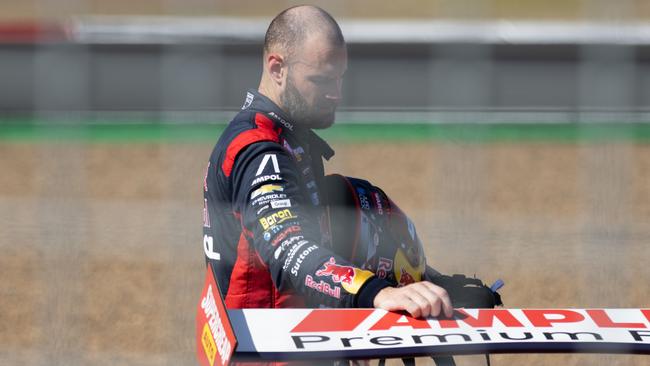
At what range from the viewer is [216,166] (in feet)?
6.16

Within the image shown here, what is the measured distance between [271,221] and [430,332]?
38cm

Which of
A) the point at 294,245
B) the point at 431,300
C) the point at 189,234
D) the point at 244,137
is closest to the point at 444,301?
the point at 431,300

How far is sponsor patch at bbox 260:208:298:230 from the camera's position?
64.7 inches

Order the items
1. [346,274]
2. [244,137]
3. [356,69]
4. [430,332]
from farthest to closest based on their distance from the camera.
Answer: [356,69], [244,137], [346,274], [430,332]

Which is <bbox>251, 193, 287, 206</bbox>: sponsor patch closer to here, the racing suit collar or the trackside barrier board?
the racing suit collar

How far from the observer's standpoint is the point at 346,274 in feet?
5.03

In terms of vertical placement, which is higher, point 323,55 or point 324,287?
point 323,55

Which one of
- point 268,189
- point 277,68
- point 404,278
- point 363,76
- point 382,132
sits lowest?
point 382,132

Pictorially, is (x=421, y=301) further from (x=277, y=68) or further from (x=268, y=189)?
(x=277, y=68)

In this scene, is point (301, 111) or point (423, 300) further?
point (301, 111)

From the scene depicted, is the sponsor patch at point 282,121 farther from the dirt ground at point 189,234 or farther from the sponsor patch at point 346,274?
the sponsor patch at point 346,274

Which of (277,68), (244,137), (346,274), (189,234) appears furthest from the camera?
(189,234)

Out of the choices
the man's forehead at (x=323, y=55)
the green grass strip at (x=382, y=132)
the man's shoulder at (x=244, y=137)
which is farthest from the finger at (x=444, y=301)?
the green grass strip at (x=382, y=132)

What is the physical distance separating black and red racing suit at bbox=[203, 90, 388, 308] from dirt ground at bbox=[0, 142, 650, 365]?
0.14 metres
